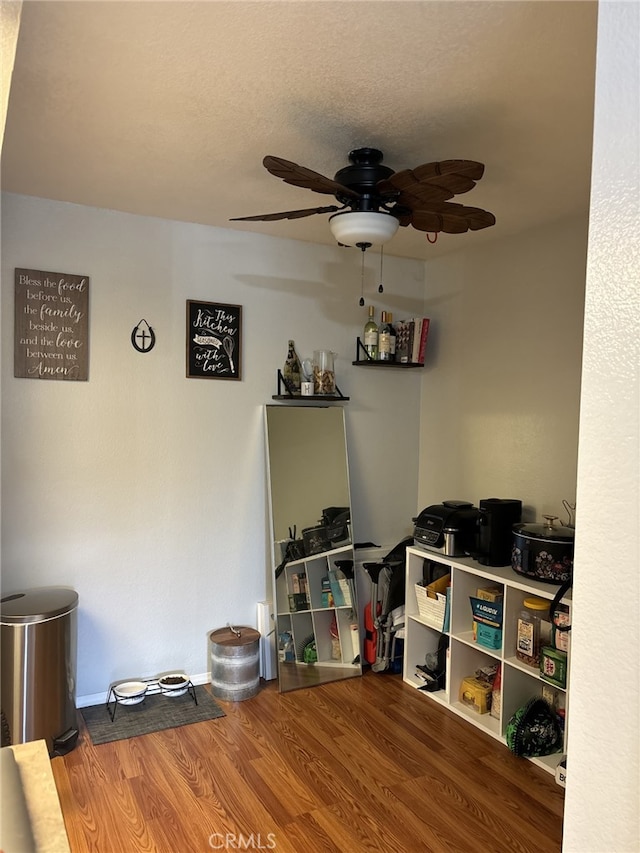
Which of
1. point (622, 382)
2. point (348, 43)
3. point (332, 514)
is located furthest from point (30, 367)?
point (622, 382)

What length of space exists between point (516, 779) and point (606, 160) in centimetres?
240

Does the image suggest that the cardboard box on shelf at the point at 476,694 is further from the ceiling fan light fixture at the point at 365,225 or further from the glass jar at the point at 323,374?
the ceiling fan light fixture at the point at 365,225

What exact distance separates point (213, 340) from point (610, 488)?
2.61 meters

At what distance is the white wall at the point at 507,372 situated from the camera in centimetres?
304

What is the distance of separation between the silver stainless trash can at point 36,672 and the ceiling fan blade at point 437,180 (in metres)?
2.17

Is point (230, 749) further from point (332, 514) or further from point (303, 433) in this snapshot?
point (303, 433)

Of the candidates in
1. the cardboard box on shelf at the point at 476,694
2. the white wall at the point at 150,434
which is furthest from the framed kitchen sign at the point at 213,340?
the cardboard box on shelf at the point at 476,694

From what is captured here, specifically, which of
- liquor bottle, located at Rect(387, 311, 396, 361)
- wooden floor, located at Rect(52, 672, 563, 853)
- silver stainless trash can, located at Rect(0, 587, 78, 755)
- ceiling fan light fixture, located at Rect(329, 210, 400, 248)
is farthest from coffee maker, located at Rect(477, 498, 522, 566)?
silver stainless trash can, located at Rect(0, 587, 78, 755)

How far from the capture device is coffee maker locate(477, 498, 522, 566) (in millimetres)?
3010

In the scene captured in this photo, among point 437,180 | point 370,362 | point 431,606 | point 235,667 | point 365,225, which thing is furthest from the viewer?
point 370,362

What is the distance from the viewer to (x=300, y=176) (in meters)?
1.90

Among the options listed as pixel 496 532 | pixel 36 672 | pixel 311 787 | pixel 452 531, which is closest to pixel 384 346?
pixel 452 531

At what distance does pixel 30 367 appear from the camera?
290 cm

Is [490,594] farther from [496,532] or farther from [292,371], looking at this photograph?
[292,371]
